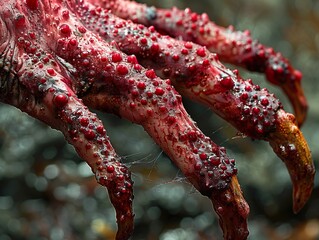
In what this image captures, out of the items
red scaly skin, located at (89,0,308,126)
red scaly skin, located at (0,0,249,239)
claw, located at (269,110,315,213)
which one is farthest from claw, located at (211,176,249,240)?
red scaly skin, located at (89,0,308,126)

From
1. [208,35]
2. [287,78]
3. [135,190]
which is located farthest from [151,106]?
[135,190]

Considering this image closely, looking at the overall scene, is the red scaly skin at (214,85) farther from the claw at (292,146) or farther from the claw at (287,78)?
the claw at (287,78)

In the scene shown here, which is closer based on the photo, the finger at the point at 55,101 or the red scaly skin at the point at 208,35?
the finger at the point at 55,101

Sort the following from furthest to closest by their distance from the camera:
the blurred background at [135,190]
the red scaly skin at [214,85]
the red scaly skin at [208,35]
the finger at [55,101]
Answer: the blurred background at [135,190] → the red scaly skin at [208,35] → the red scaly skin at [214,85] → the finger at [55,101]

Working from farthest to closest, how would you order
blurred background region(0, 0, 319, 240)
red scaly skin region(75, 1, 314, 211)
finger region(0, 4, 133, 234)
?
blurred background region(0, 0, 319, 240), red scaly skin region(75, 1, 314, 211), finger region(0, 4, 133, 234)

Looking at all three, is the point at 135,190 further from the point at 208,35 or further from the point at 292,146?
the point at 292,146

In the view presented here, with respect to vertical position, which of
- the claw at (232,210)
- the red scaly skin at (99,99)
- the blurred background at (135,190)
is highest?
the red scaly skin at (99,99)

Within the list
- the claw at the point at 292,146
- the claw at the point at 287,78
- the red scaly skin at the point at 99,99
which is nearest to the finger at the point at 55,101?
the red scaly skin at the point at 99,99

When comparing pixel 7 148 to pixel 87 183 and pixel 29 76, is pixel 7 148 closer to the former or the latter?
pixel 87 183

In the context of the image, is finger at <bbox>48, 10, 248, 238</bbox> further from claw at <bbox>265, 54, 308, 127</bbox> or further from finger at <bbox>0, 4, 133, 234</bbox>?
claw at <bbox>265, 54, 308, 127</bbox>
